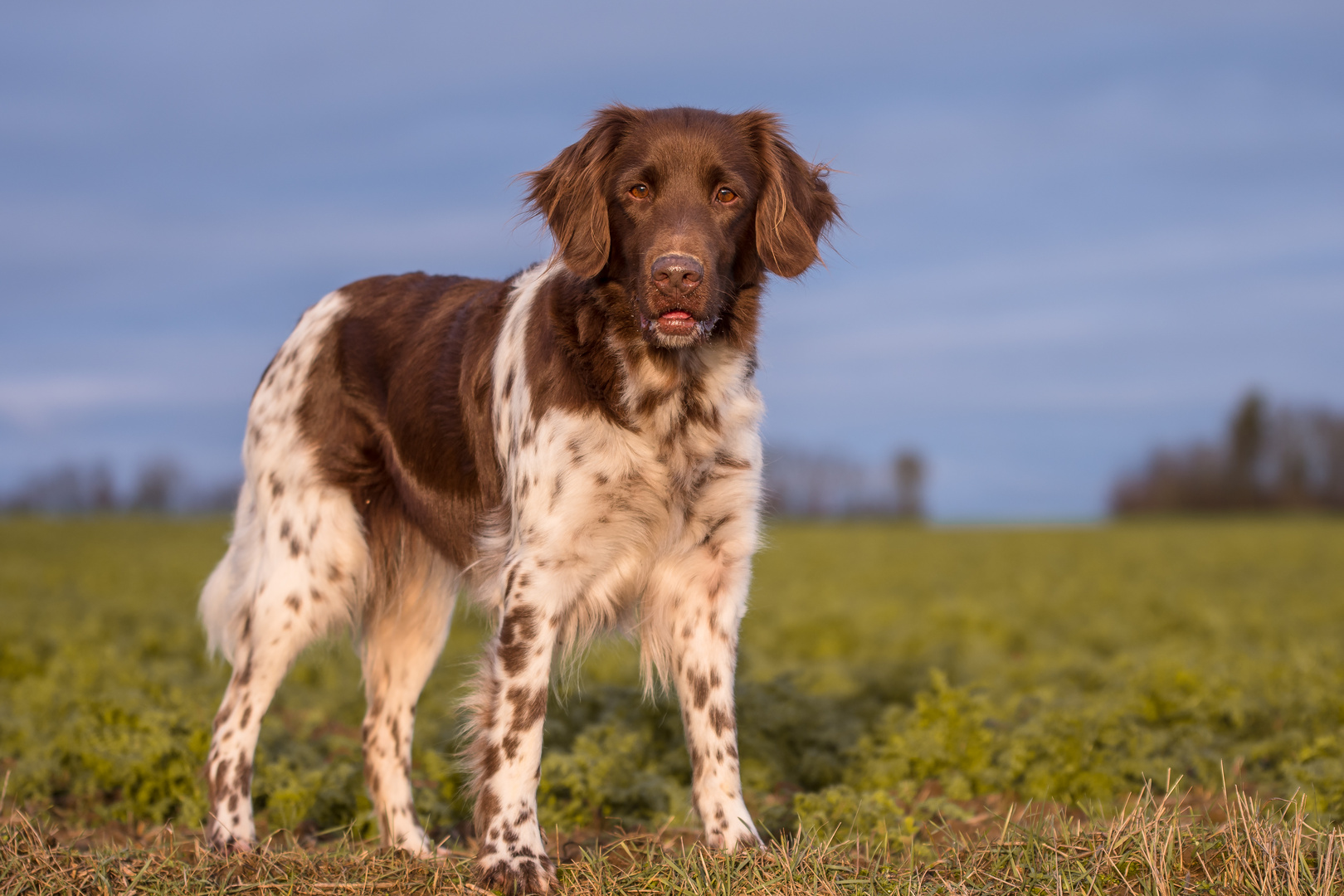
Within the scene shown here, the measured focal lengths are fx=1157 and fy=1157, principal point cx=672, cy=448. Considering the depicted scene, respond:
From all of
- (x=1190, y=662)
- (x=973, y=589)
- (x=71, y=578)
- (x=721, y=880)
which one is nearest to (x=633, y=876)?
(x=721, y=880)

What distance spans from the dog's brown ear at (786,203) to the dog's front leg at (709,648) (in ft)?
3.39

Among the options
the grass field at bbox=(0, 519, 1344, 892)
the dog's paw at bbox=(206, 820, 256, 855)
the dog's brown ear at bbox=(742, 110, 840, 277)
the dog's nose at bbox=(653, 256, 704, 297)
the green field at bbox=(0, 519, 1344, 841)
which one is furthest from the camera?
the green field at bbox=(0, 519, 1344, 841)

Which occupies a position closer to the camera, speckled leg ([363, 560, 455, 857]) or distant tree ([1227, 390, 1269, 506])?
speckled leg ([363, 560, 455, 857])

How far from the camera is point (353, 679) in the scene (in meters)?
9.84

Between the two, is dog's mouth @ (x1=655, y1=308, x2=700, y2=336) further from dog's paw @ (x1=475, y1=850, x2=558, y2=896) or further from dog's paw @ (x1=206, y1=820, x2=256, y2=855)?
dog's paw @ (x1=206, y1=820, x2=256, y2=855)

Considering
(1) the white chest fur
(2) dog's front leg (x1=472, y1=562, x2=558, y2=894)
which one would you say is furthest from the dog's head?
(2) dog's front leg (x1=472, y1=562, x2=558, y2=894)

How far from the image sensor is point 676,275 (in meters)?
3.49

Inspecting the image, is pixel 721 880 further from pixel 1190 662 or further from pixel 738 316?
pixel 1190 662

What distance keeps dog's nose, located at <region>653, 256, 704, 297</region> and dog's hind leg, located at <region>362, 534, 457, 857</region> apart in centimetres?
185

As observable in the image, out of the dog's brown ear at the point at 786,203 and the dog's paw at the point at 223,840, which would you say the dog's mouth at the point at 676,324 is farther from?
the dog's paw at the point at 223,840

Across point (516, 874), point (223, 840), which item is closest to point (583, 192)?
point (516, 874)

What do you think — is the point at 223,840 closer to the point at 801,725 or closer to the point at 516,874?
the point at 516,874

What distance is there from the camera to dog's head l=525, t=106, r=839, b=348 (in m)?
3.59

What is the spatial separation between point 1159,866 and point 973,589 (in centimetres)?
1689
